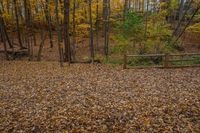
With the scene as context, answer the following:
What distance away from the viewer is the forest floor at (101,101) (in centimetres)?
558

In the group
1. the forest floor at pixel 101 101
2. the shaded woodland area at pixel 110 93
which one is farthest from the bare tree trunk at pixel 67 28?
the forest floor at pixel 101 101

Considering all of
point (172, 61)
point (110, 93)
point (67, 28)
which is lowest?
point (110, 93)

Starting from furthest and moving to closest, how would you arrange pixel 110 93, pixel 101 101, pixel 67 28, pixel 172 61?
pixel 67 28
pixel 172 61
pixel 110 93
pixel 101 101

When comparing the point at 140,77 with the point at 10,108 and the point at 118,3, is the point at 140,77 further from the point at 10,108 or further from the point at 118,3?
the point at 118,3

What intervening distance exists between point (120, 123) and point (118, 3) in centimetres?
2182

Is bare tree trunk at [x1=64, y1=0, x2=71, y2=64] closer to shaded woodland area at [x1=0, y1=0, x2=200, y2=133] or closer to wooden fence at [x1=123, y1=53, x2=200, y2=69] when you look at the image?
shaded woodland area at [x1=0, y1=0, x2=200, y2=133]

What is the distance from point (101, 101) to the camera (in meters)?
7.21

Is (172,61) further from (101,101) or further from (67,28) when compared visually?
(101,101)

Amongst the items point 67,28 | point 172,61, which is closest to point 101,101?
point 172,61

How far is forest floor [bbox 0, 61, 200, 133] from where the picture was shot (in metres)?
5.58

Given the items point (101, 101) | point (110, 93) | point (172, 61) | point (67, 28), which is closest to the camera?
point (101, 101)

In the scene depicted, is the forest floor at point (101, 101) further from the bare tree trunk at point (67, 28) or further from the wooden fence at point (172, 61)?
the bare tree trunk at point (67, 28)

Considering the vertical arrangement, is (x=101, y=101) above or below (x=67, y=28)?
below

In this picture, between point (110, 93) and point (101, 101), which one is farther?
point (110, 93)
